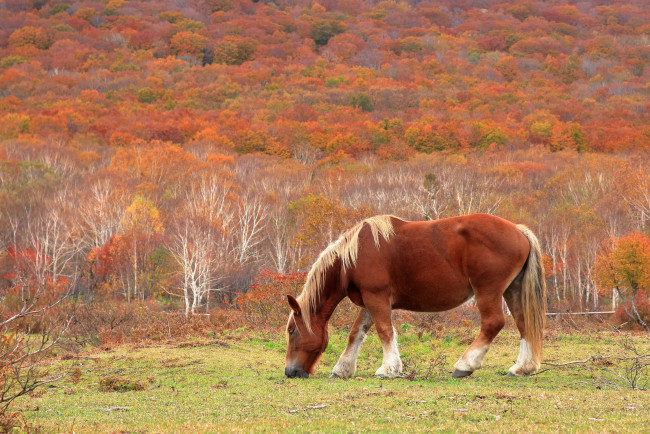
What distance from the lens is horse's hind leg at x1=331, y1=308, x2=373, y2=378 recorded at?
9.88 m

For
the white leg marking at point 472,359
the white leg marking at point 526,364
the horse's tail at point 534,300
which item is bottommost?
the white leg marking at point 526,364

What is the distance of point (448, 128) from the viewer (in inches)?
4001

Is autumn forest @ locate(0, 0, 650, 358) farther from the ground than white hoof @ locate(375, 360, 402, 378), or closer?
closer

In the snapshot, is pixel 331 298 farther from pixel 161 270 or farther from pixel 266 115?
pixel 266 115

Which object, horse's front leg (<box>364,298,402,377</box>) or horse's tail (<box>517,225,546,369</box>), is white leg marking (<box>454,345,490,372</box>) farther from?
horse's front leg (<box>364,298,402,377</box>)

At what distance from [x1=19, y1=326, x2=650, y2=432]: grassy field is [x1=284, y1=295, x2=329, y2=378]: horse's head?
0.26 metres

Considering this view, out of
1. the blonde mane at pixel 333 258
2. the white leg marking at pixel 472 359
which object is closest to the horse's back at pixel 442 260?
the blonde mane at pixel 333 258

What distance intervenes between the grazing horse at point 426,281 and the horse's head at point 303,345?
1 centimetres

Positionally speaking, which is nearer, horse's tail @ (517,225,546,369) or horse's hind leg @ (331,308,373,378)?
horse's tail @ (517,225,546,369)

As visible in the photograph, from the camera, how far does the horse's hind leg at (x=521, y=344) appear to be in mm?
9523

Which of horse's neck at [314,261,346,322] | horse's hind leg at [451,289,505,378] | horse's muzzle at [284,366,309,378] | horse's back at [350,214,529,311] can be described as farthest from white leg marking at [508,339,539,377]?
horse's muzzle at [284,366,309,378]

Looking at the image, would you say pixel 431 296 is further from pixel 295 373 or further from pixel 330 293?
pixel 295 373

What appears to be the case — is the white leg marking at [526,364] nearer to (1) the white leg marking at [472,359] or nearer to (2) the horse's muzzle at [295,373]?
(1) the white leg marking at [472,359]

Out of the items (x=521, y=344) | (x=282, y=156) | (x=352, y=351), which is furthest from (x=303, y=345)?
(x=282, y=156)
